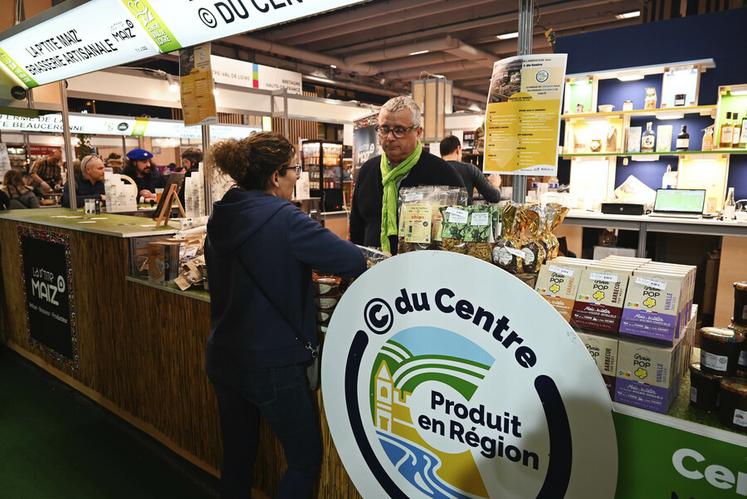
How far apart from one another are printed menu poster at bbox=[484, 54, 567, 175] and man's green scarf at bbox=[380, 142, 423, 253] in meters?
0.68

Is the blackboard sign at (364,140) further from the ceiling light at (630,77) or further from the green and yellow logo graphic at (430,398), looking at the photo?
the green and yellow logo graphic at (430,398)

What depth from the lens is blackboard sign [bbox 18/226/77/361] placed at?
3.38 meters

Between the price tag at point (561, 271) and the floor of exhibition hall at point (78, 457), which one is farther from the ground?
the price tag at point (561, 271)

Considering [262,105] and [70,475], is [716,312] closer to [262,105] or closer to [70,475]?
[70,475]

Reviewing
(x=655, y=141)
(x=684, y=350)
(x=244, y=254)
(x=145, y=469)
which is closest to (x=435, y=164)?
(x=244, y=254)

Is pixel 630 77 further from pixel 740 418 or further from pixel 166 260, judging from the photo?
pixel 740 418

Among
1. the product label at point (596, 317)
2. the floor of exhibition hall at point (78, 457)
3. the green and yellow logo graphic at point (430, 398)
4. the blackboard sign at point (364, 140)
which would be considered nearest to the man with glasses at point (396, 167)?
the green and yellow logo graphic at point (430, 398)

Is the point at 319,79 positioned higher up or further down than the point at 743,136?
higher up

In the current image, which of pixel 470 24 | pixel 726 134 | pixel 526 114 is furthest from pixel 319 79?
pixel 526 114

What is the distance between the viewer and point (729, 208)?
480 cm

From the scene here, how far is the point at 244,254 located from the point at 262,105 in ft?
19.7

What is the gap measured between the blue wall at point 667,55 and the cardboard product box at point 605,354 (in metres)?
5.36

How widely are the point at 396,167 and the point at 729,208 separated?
4.08 m

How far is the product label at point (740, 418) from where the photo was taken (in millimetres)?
1092
